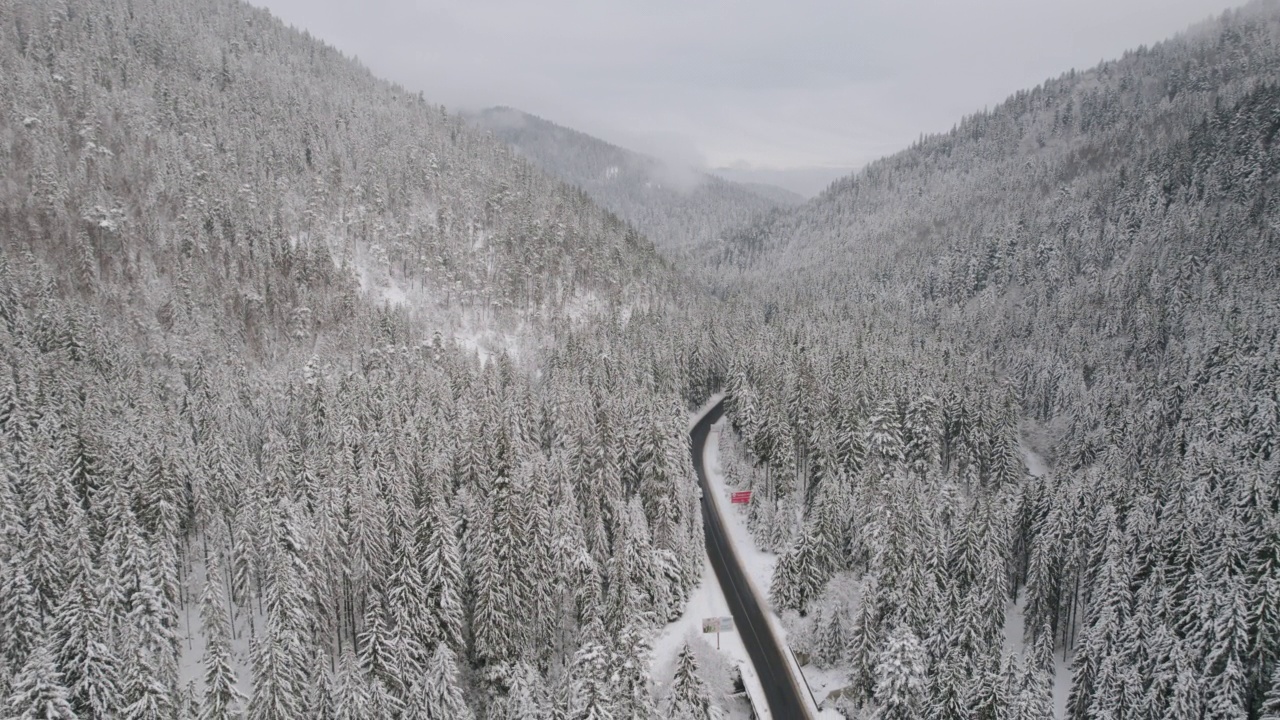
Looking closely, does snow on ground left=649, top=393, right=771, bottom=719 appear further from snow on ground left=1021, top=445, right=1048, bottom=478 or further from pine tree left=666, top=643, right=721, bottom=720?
snow on ground left=1021, top=445, right=1048, bottom=478

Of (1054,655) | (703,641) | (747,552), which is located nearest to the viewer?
(703,641)

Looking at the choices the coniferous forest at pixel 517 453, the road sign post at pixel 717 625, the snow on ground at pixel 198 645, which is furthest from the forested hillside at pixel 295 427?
the road sign post at pixel 717 625

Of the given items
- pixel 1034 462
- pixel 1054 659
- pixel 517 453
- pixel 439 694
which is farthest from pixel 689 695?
pixel 1034 462

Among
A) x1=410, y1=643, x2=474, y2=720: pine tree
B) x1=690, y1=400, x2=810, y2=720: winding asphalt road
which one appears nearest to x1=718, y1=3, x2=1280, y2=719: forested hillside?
x1=690, y1=400, x2=810, y2=720: winding asphalt road

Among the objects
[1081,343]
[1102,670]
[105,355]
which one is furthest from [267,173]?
[1081,343]

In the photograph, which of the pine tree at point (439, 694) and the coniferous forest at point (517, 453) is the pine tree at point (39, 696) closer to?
the coniferous forest at point (517, 453)

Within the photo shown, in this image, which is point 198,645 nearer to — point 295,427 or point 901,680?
point 295,427

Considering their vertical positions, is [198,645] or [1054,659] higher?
[1054,659]

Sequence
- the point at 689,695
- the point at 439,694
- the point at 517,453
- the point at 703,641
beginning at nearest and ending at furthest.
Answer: the point at 439,694, the point at 689,695, the point at 703,641, the point at 517,453
